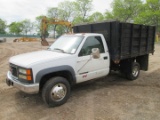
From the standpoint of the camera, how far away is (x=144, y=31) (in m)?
7.76

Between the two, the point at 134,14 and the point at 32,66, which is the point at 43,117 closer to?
the point at 32,66

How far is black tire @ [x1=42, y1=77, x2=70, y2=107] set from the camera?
16.0 ft

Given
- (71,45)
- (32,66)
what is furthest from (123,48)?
(32,66)

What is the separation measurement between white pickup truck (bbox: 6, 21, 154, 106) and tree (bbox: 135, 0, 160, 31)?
3629 cm

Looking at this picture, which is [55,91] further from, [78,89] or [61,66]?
[78,89]

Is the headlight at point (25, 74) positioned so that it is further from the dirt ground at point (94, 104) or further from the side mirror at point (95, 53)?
the side mirror at point (95, 53)

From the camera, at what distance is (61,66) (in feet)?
16.7

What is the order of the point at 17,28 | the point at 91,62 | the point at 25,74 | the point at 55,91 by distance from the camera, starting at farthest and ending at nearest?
the point at 17,28 < the point at 91,62 < the point at 55,91 < the point at 25,74

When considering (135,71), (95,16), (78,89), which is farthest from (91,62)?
(95,16)

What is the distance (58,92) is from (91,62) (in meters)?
1.43

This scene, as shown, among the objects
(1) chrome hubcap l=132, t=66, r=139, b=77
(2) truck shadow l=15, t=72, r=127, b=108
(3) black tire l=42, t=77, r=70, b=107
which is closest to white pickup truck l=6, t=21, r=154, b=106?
(3) black tire l=42, t=77, r=70, b=107

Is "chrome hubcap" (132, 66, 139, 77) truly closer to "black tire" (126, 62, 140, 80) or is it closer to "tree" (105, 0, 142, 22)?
"black tire" (126, 62, 140, 80)

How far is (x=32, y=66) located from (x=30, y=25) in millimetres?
99981

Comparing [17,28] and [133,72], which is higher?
[17,28]
